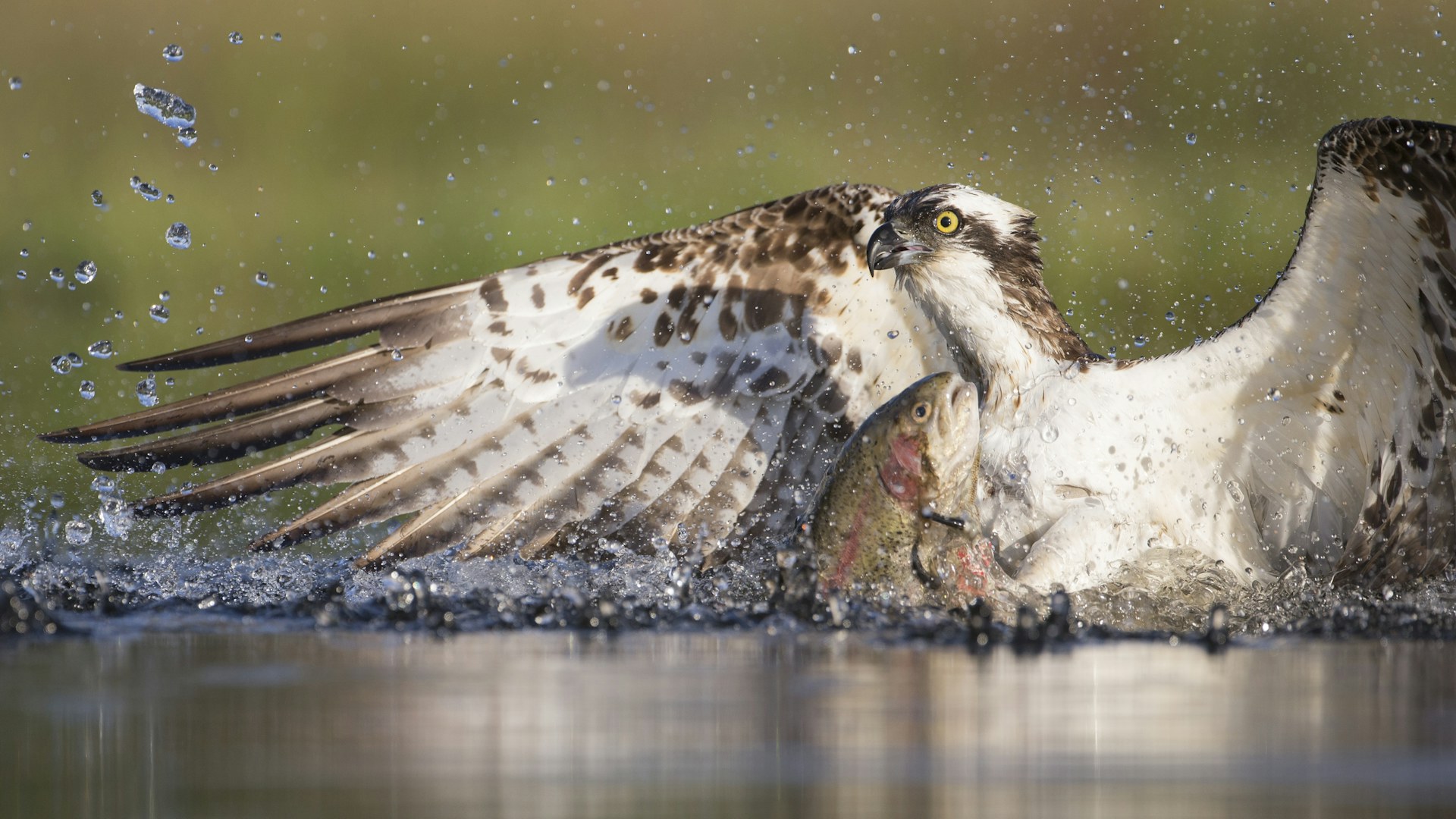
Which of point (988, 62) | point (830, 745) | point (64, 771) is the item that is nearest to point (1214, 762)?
point (830, 745)

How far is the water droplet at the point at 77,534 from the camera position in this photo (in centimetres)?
736

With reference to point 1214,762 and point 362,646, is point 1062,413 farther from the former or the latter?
point 1214,762

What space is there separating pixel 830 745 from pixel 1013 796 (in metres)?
0.46

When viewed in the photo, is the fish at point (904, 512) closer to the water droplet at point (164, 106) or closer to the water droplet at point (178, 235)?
the water droplet at point (178, 235)

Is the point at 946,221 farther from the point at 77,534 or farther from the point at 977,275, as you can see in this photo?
the point at 77,534

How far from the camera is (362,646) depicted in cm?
496

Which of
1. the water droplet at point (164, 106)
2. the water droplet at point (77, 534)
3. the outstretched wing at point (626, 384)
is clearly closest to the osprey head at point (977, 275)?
the outstretched wing at point (626, 384)

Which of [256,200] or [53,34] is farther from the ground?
[53,34]

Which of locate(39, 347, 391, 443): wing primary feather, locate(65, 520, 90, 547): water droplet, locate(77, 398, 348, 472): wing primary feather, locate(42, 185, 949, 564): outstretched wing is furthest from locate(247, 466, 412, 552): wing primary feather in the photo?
locate(65, 520, 90, 547): water droplet

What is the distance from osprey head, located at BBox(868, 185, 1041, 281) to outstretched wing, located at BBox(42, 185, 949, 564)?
1.05 feet

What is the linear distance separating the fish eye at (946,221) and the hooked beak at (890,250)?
0.38ft

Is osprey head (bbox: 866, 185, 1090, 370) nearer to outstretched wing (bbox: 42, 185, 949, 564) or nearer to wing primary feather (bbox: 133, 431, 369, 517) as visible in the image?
outstretched wing (bbox: 42, 185, 949, 564)

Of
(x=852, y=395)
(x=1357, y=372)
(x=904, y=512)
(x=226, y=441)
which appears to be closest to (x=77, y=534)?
(x=226, y=441)

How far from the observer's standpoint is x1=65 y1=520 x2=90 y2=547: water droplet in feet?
24.1
